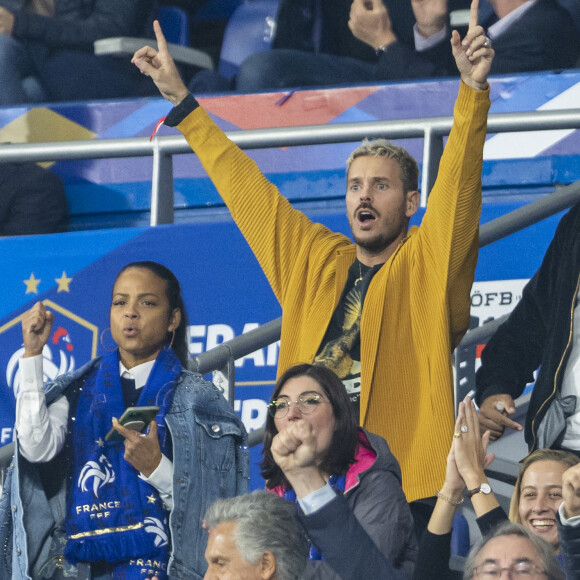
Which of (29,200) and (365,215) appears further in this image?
(29,200)

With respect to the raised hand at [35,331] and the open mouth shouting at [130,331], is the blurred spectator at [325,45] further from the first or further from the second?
the raised hand at [35,331]

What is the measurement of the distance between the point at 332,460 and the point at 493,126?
215cm

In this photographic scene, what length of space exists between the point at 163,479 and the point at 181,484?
0.17 feet

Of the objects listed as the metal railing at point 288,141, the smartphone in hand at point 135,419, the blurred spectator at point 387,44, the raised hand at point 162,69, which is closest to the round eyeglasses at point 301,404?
the smartphone in hand at point 135,419

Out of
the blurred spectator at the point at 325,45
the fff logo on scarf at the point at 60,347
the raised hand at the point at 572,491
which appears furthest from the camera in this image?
the blurred spectator at the point at 325,45

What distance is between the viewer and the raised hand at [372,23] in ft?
A: 22.1

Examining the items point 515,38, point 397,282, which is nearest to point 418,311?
point 397,282

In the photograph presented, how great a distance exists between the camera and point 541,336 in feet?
13.7

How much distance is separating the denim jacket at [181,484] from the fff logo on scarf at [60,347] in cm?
148

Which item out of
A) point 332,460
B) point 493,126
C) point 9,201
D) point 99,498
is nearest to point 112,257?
point 9,201

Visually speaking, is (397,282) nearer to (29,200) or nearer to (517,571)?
(517,571)

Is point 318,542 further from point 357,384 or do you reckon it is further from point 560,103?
point 560,103

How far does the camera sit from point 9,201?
6168 mm

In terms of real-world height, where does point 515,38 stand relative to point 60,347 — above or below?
above
